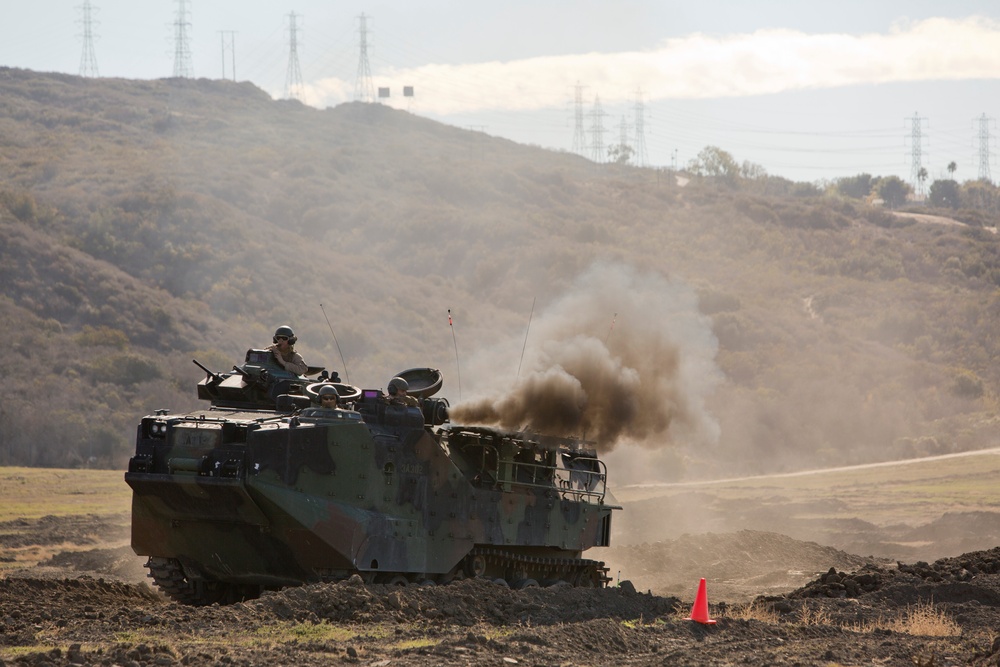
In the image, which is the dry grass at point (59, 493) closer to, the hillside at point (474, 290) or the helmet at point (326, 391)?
the hillside at point (474, 290)

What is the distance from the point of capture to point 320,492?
15.4m

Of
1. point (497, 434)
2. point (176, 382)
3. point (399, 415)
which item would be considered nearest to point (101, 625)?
point (399, 415)

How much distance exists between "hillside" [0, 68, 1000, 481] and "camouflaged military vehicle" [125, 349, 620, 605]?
3.10m

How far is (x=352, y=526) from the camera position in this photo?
1552 centimetres

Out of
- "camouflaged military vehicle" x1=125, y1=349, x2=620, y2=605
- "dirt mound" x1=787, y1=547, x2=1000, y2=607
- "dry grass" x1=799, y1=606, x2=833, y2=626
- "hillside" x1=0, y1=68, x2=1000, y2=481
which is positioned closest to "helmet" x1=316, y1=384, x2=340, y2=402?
"camouflaged military vehicle" x1=125, y1=349, x2=620, y2=605

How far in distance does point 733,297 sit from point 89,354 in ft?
126

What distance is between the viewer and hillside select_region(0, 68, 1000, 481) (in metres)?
30.4

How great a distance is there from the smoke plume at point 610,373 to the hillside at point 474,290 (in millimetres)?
62

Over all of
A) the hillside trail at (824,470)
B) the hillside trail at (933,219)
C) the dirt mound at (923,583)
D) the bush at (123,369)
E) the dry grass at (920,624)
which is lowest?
the hillside trail at (824,470)

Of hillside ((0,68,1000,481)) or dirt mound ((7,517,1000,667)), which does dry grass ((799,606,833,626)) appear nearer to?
dirt mound ((7,517,1000,667))

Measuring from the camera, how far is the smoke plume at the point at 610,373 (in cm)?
2122

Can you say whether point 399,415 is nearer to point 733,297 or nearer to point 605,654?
point 605,654

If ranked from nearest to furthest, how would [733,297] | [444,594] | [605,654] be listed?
[605,654] → [444,594] → [733,297]

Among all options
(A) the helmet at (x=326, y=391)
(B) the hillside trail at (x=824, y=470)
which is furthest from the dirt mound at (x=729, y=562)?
(B) the hillside trail at (x=824, y=470)
